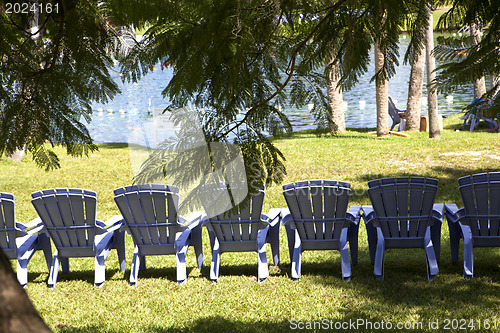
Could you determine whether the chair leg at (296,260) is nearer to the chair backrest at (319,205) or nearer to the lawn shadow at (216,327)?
the chair backrest at (319,205)

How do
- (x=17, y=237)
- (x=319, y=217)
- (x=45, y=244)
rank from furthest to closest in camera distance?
(x=45, y=244)
(x=17, y=237)
(x=319, y=217)

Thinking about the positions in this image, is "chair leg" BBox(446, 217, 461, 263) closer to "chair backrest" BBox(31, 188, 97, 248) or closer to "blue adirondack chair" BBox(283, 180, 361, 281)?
"blue adirondack chair" BBox(283, 180, 361, 281)

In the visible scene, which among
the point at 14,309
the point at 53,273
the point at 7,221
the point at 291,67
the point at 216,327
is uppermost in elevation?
the point at 291,67

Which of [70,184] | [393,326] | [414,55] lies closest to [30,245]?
[393,326]

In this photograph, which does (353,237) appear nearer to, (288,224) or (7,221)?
(288,224)

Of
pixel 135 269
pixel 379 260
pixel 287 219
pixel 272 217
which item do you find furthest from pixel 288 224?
pixel 135 269

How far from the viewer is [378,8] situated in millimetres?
2988

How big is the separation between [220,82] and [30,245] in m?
4.05

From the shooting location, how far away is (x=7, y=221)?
18.7 feet

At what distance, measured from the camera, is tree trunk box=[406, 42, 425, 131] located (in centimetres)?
1589

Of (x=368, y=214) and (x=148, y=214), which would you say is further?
(x=368, y=214)

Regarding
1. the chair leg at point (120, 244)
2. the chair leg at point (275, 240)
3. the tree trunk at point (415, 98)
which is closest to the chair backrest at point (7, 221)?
the chair leg at point (120, 244)

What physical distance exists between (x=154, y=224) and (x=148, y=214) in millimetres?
127

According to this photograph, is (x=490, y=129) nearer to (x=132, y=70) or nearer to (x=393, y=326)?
(x=393, y=326)
